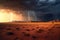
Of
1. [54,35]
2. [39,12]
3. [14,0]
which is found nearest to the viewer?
[54,35]

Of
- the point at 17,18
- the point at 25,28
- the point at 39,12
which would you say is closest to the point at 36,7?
the point at 39,12

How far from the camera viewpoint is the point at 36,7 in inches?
59.8

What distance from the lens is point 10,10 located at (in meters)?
1.56

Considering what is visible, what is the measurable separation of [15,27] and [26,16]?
0.50m

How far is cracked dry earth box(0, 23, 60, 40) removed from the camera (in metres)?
0.99

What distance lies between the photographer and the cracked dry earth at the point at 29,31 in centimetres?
99

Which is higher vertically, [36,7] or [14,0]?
[14,0]

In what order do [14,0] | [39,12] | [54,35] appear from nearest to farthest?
[54,35] < [39,12] < [14,0]

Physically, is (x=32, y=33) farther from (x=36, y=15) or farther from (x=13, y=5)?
(x=13, y=5)

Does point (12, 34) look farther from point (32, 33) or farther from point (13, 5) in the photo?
point (13, 5)

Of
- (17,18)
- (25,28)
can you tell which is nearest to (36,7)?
(17,18)

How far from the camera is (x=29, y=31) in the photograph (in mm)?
1009

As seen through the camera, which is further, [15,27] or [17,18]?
[17,18]

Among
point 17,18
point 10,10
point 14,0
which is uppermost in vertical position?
point 14,0
